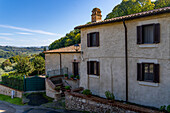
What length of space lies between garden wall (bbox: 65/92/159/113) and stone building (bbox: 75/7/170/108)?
129 cm

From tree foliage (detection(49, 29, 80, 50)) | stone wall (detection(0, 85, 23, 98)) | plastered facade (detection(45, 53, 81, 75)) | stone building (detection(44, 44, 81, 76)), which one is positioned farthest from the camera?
tree foliage (detection(49, 29, 80, 50))

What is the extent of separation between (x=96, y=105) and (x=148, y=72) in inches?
→ 180

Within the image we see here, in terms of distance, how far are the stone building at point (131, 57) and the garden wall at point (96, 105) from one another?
1.29m

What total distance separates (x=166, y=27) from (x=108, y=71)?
17.2ft

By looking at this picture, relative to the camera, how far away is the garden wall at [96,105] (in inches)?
339

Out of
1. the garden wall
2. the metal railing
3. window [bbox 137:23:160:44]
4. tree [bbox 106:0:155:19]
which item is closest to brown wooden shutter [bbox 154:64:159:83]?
window [bbox 137:23:160:44]

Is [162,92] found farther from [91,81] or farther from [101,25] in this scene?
[101,25]

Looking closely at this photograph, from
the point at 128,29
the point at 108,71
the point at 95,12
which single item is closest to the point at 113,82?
the point at 108,71

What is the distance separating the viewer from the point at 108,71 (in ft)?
36.7

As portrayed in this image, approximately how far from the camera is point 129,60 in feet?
32.5

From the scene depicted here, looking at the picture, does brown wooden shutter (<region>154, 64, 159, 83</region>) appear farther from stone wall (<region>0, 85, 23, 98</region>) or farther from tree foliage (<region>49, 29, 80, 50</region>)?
tree foliage (<region>49, 29, 80, 50</region>)

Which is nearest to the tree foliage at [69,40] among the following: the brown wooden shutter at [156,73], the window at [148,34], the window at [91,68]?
the window at [91,68]

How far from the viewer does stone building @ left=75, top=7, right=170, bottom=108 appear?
8.40 m

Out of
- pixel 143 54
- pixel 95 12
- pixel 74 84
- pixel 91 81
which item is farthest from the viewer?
pixel 74 84
